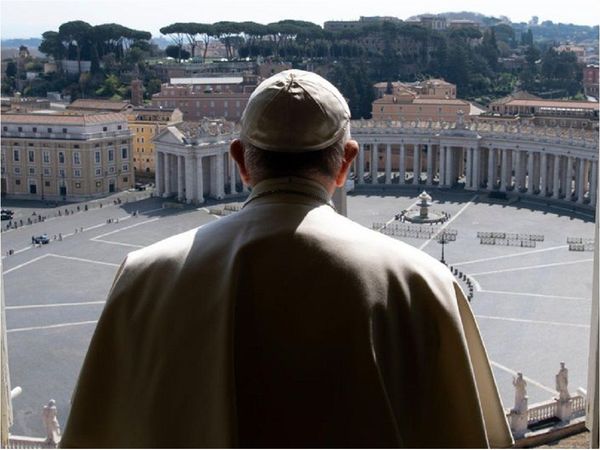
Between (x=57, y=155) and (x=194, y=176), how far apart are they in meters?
4.05

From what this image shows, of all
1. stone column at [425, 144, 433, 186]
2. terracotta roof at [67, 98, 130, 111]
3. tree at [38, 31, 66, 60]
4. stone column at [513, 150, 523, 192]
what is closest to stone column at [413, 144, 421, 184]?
stone column at [425, 144, 433, 186]

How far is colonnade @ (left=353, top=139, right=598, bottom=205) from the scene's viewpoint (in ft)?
90.0

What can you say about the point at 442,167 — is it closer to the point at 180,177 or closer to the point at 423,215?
the point at 423,215

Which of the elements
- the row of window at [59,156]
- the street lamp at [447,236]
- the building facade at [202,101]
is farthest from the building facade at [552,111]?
the row of window at [59,156]

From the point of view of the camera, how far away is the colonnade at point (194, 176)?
2820 cm

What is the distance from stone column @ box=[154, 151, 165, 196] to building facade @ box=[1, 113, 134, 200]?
4.71 ft

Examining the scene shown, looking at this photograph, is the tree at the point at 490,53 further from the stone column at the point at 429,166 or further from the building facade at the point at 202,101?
the stone column at the point at 429,166

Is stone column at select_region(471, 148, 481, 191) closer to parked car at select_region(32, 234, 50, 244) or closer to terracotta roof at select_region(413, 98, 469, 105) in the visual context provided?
terracotta roof at select_region(413, 98, 469, 105)

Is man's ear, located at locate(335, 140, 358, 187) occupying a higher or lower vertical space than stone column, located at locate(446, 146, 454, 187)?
A: higher

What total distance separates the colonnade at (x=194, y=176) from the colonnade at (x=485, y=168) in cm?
424

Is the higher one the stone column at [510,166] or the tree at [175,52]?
the tree at [175,52]

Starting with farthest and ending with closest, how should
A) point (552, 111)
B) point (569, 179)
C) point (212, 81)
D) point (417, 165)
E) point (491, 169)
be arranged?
point (212, 81)
point (552, 111)
point (417, 165)
point (491, 169)
point (569, 179)

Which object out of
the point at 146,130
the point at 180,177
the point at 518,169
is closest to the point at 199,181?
the point at 180,177

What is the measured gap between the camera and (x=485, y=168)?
99.7ft
